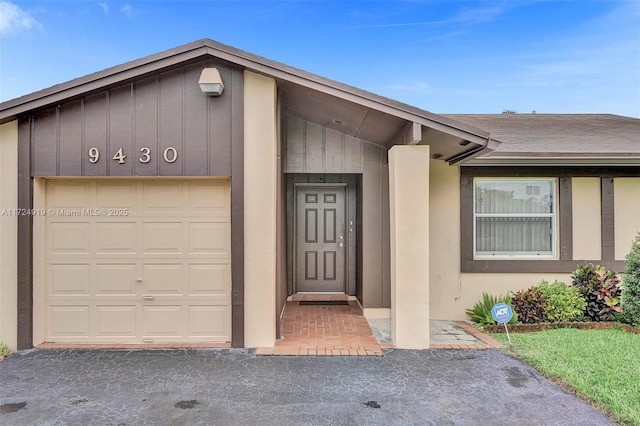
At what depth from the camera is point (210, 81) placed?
4.13 m

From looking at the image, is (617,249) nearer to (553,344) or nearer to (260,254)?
(553,344)

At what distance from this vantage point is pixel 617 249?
19.7 ft

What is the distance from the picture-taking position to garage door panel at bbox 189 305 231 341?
459cm

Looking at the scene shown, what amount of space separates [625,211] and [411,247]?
15.0 ft

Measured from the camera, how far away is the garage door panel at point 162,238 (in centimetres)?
464

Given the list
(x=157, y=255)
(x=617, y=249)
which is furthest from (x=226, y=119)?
(x=617, y=249)

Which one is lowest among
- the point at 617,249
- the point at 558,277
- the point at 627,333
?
the point at 627,333

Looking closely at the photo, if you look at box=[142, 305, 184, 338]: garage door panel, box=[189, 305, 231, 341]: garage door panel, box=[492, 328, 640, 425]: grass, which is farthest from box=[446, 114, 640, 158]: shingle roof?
box=[142, 305, 184, 338]: garage door panel

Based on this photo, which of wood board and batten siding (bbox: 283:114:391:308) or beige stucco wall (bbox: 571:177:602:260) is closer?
wood board and batten siding (bbox: 283:114:391:308)

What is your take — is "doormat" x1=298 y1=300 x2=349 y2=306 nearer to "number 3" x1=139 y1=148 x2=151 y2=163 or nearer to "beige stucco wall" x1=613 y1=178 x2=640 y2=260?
"number 3" x1=139 y1=148 x2=151 y2=163

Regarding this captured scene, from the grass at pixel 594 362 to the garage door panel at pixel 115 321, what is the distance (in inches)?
197

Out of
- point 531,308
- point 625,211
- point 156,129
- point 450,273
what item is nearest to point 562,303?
point 531,308

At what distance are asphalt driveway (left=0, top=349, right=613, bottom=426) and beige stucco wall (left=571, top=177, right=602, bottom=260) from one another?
10.6 feet

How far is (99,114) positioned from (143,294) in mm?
2455
